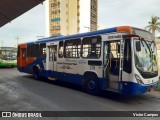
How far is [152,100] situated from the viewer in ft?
28.1

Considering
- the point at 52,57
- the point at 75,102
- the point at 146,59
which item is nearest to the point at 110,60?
the point at 146,59

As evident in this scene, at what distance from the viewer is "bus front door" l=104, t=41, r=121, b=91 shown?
848 cm

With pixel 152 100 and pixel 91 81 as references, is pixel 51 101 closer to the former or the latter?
pixel 91 81

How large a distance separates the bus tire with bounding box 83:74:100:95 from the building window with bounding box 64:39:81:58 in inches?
55.4

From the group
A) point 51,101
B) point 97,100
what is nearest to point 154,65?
point 97,100

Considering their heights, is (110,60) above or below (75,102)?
above

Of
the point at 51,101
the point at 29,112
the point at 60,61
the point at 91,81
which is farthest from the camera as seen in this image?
the point at 60,61

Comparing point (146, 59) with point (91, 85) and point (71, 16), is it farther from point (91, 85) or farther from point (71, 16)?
point (71, 16)

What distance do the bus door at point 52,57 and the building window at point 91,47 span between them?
2.89 m

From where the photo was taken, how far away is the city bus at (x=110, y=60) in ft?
25.2

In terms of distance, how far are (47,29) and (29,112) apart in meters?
84.0

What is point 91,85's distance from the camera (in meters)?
9.43

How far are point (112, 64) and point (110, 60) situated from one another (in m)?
0.22

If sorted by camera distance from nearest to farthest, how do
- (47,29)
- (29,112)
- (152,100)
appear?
(29,112), (152,100), (47,29)
